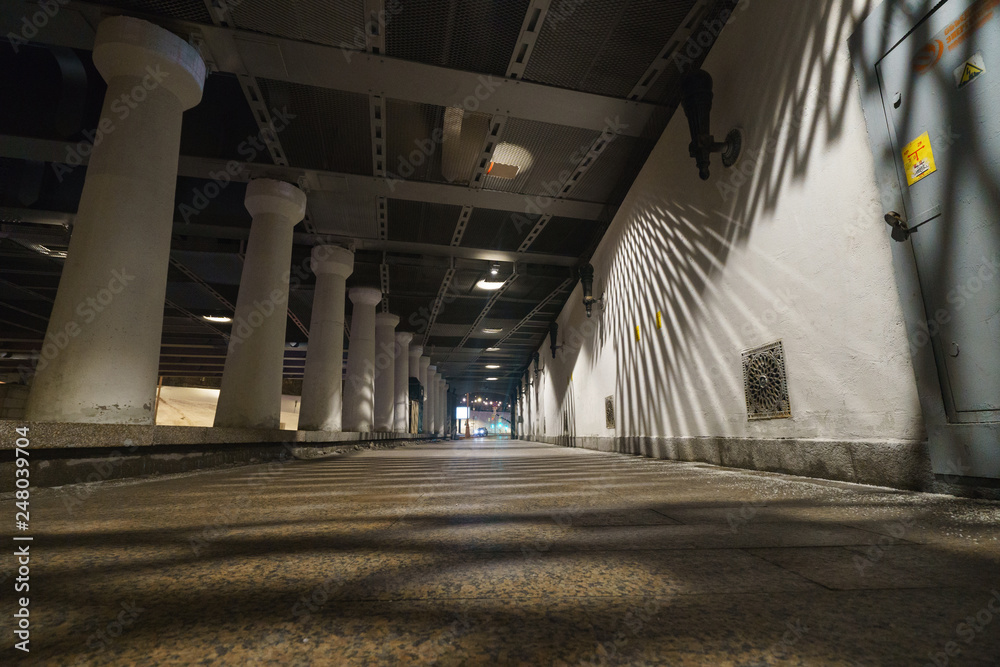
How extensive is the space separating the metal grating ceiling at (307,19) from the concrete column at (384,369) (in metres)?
12.4

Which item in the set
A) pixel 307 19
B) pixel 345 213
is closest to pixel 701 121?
pixel 307 19

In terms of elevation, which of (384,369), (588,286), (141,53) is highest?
(141,53)

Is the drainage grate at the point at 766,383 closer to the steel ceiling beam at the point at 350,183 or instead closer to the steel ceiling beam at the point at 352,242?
the steel ceiling beam at the point at 350,183

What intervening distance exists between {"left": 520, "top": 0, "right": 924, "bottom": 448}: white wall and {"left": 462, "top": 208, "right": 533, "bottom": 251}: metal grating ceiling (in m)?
3.20

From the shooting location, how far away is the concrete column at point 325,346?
405 inches

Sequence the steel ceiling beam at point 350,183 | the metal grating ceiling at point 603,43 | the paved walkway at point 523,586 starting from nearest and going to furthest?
the paved walkway at point 523,586, the metal grating ceiling at point 603,43, the steel ceiling beam at point 350,183

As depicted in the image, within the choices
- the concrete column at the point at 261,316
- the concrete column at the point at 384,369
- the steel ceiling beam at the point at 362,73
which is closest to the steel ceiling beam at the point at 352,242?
the concrete column at the point at 261,316

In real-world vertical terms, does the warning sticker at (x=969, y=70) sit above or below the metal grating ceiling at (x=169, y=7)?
below

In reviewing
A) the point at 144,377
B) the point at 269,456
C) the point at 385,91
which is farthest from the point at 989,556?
the point at 269,456

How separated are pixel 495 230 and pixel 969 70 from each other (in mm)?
7917

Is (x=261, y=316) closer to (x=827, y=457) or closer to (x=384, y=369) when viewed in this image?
(x=827, y=457)

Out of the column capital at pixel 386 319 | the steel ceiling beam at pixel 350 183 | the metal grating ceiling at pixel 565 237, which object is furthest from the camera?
the column capital at pixel 386 319

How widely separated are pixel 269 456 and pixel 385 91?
5448mm

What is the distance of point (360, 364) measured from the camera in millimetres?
13836
